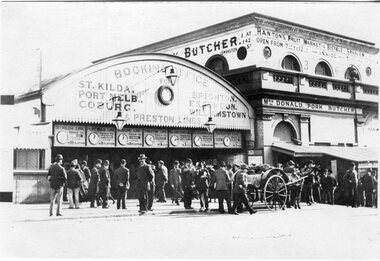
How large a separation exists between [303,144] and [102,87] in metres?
9.59

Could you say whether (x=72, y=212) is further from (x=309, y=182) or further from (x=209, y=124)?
(x=309, y=182)

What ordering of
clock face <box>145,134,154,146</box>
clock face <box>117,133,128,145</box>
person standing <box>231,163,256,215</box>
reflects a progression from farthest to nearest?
1. clock face <box>145,134,154,146</box>
2. clock face <box>117,133,128,145</box>
3. person standing <box>231,163,256,215</box>

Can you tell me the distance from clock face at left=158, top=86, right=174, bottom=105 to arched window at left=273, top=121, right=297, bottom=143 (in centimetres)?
Answer: 538

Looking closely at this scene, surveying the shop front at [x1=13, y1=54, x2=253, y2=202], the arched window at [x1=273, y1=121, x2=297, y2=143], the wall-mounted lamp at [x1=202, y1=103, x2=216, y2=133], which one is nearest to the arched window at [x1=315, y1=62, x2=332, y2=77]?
the arched window at [x1=273, y1=121, x2=297, y2=143]

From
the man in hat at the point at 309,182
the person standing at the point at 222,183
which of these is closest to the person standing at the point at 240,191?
the person standing at the point at 222,183

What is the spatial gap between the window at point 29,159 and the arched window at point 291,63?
1142cm

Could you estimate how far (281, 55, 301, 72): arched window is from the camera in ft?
67.5

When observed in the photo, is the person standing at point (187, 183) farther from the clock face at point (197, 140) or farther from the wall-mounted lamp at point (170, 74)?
the wall-mounted lamp at point (170, 74)

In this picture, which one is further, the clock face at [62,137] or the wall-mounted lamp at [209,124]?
the wall-mounted lamp at [209,124]

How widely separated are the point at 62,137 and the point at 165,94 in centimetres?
398

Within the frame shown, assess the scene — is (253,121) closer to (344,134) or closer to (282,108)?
(282,108)

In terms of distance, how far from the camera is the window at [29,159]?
1395 cm

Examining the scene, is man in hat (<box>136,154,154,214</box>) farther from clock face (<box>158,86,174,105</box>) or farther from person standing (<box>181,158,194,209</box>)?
clock face (<box>158,86,174,105</box>)

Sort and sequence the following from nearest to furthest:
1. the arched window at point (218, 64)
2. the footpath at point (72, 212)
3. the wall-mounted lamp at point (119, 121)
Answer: the footpath at point (72, 212)
the wall-mounted lamp at point (119, 121)
the arched window at point (218, 64)
